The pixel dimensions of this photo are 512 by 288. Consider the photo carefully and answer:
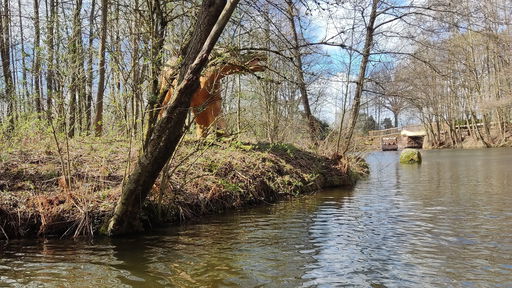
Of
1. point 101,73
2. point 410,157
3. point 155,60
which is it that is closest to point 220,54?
point 155,60

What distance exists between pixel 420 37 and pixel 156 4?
10417mm

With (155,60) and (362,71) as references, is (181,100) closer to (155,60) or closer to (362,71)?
(155,60)

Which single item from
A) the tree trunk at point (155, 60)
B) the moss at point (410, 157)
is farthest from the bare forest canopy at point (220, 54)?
the moss at point (410, 157)

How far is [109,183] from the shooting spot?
704cm

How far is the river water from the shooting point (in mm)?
4051

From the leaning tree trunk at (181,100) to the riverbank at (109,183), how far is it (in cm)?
54

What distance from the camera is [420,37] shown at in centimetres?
1373

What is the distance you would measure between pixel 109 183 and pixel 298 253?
3688mm

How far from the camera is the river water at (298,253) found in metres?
4.05

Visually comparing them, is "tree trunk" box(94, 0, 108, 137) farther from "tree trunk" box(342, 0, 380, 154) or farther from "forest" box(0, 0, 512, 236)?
"tree trunk" box(342, 0, 380, 154)

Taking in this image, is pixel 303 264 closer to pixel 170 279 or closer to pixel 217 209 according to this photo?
pixel 170 279

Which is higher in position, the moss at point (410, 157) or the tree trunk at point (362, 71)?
the tree trunk at point (362, 71)

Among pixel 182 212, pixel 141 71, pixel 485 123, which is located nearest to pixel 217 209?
pixel 182 212

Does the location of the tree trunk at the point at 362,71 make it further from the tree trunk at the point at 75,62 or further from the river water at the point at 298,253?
the tree trunk at the point at 75,62
